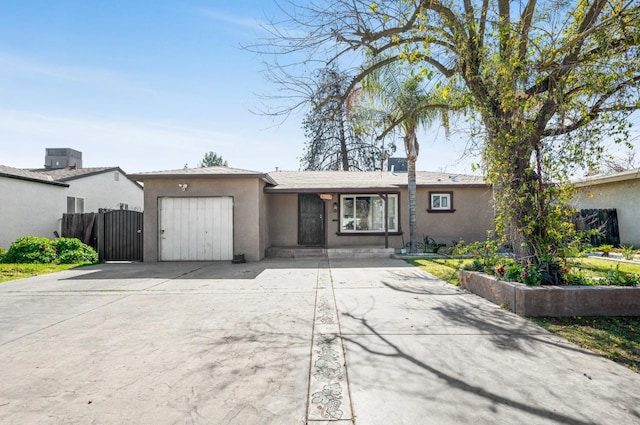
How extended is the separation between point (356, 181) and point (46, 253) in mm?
10996

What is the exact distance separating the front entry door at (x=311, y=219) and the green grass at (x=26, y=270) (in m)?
7.57

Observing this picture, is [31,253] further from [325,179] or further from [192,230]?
[325,179]

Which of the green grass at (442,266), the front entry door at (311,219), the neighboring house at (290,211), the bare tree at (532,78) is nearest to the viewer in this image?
the bare tree at (532,78)

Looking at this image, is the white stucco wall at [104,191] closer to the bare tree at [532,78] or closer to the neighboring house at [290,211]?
the neighboring house at [290,211]

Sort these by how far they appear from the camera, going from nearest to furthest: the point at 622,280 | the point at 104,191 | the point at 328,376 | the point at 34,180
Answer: the point at 328,376, the point at 622,280, the point at 34,180, the point at 104,191

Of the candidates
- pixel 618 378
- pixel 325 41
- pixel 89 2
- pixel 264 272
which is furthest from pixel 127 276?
pixel 618 378

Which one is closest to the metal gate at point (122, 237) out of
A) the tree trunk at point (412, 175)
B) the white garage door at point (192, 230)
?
the white garage door at point (192, 230)

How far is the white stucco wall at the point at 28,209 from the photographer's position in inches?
466

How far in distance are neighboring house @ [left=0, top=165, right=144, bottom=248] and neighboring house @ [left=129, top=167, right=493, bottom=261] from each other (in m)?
6.00

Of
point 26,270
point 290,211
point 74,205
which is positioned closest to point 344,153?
point 290,211

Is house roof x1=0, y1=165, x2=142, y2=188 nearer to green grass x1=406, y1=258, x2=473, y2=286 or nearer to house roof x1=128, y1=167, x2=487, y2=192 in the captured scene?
house roof x1=128, y1=167, x2=487, y2=192

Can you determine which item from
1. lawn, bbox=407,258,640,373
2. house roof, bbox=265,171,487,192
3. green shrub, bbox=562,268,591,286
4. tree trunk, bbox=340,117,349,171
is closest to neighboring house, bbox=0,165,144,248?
house roof, bbox=265,171,487,192

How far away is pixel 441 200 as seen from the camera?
12.7 meters

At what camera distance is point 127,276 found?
775cm
